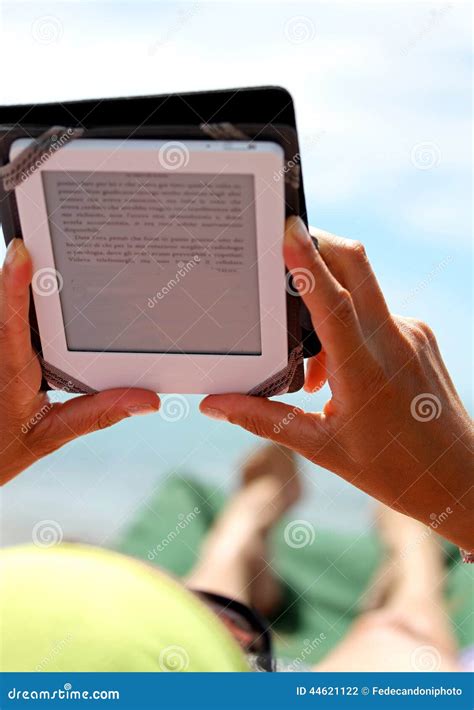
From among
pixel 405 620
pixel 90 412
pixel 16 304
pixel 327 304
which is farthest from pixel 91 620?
pixel 405 620

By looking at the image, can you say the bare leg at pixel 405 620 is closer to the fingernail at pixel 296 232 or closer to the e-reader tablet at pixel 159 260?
the e-reader tablet at pixel 159 260

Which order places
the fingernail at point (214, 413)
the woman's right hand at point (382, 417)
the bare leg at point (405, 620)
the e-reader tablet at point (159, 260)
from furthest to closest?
the bare leg at point (405, 620)
the fingernail at point (214, 413)
the woman's right hand at point (382, 417)
the e-reader tablet at point (159, 260)

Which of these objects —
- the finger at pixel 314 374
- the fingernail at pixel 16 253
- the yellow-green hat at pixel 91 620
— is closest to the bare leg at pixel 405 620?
the yellow-green hat at pixel 91 620

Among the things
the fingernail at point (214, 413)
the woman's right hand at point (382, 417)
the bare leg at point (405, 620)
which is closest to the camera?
the woman's right hand at point (382, 417)

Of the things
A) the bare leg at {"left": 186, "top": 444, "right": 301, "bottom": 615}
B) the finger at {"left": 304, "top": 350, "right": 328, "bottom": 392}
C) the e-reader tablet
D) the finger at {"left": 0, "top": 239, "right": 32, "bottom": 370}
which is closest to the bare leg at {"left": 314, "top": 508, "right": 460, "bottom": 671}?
the bare leg at {"left": 186, "top": 444, "right": 301, "bottom": 615}

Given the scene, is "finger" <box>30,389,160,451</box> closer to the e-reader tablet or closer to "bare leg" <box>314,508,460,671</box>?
the e-reader tablet

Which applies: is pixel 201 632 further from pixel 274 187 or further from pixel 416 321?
pixel 274 187

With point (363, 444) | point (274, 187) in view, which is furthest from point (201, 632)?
point (274, 187)

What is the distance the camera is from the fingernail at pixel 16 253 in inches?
43.8

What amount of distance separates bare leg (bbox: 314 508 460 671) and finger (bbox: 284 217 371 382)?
0.84m

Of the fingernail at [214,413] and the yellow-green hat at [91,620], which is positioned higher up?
the fingernail at [214,413]

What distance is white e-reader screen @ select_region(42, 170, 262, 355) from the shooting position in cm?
104

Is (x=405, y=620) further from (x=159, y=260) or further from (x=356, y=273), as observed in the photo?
(x=159, y=260)

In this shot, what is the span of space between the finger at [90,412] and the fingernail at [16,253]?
0.25 meters
